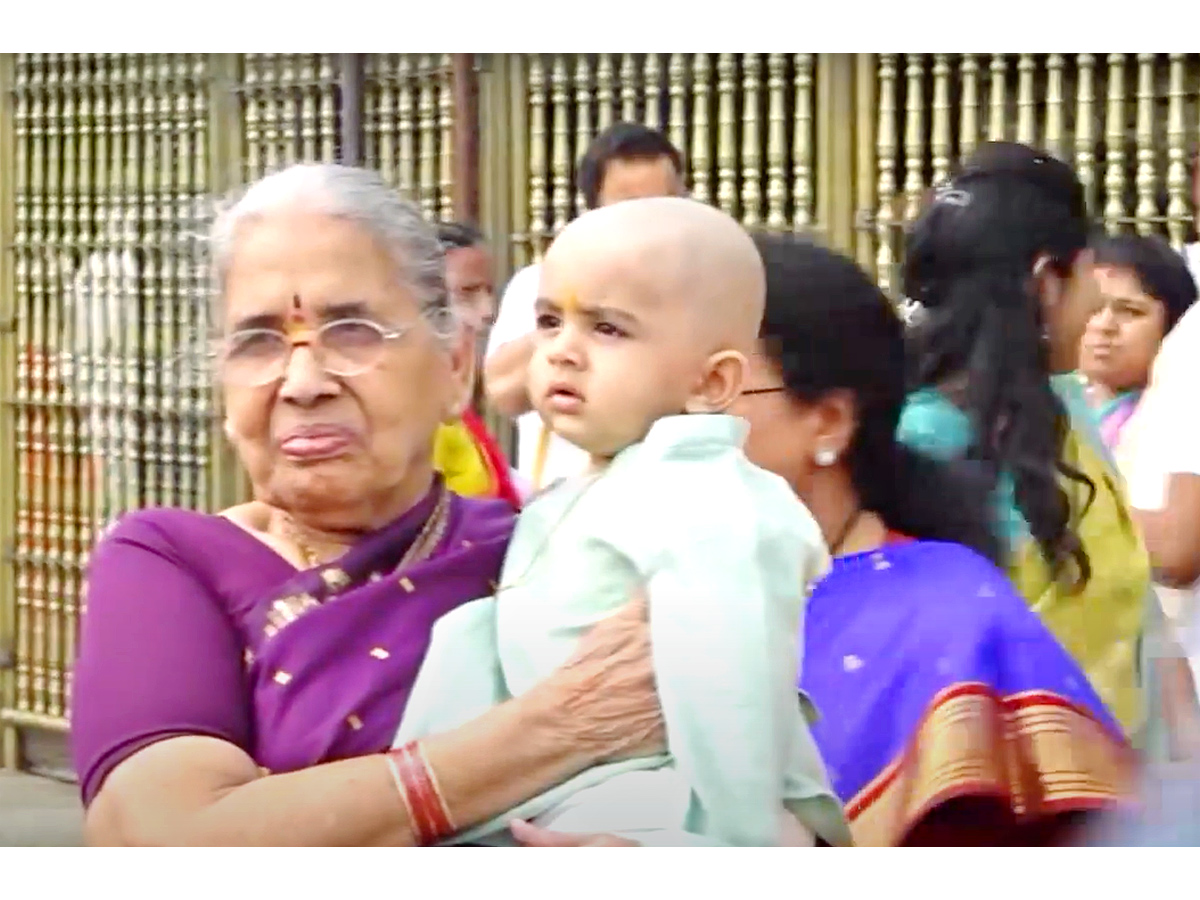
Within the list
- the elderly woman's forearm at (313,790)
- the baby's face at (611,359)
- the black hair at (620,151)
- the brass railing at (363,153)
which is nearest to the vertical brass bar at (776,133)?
the brass railing at (363,153)

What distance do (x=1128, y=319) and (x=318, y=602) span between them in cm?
88

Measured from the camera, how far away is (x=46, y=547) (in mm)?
1854

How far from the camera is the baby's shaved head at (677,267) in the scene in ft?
4.40

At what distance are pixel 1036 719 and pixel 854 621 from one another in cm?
18

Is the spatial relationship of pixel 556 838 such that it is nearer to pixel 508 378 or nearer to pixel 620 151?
pixel 508 378

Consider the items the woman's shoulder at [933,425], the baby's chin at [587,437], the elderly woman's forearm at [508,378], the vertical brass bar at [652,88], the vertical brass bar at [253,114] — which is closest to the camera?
the baby's chin at [587,437]

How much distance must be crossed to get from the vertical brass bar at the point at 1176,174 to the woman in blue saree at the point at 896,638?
386 mm

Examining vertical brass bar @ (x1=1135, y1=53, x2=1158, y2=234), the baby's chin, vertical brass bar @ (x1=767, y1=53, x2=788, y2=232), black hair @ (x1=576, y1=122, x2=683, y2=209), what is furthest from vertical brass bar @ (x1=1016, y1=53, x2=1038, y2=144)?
the baby's chin

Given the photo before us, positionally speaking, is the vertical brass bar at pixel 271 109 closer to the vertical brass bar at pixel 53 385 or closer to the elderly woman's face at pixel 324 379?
the vertical brass bar at pixel 53 385

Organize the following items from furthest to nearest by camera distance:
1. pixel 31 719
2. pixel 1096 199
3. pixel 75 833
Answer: pixel 31 719 < pixel 1096 199 < pixel 75 833

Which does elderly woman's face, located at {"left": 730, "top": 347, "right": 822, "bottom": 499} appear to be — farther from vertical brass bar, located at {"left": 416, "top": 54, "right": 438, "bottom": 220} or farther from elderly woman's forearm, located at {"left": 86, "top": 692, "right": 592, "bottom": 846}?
vertical brass bar, located at {"left": 416, "top": 54, "right": 438, "bottom": 220}
